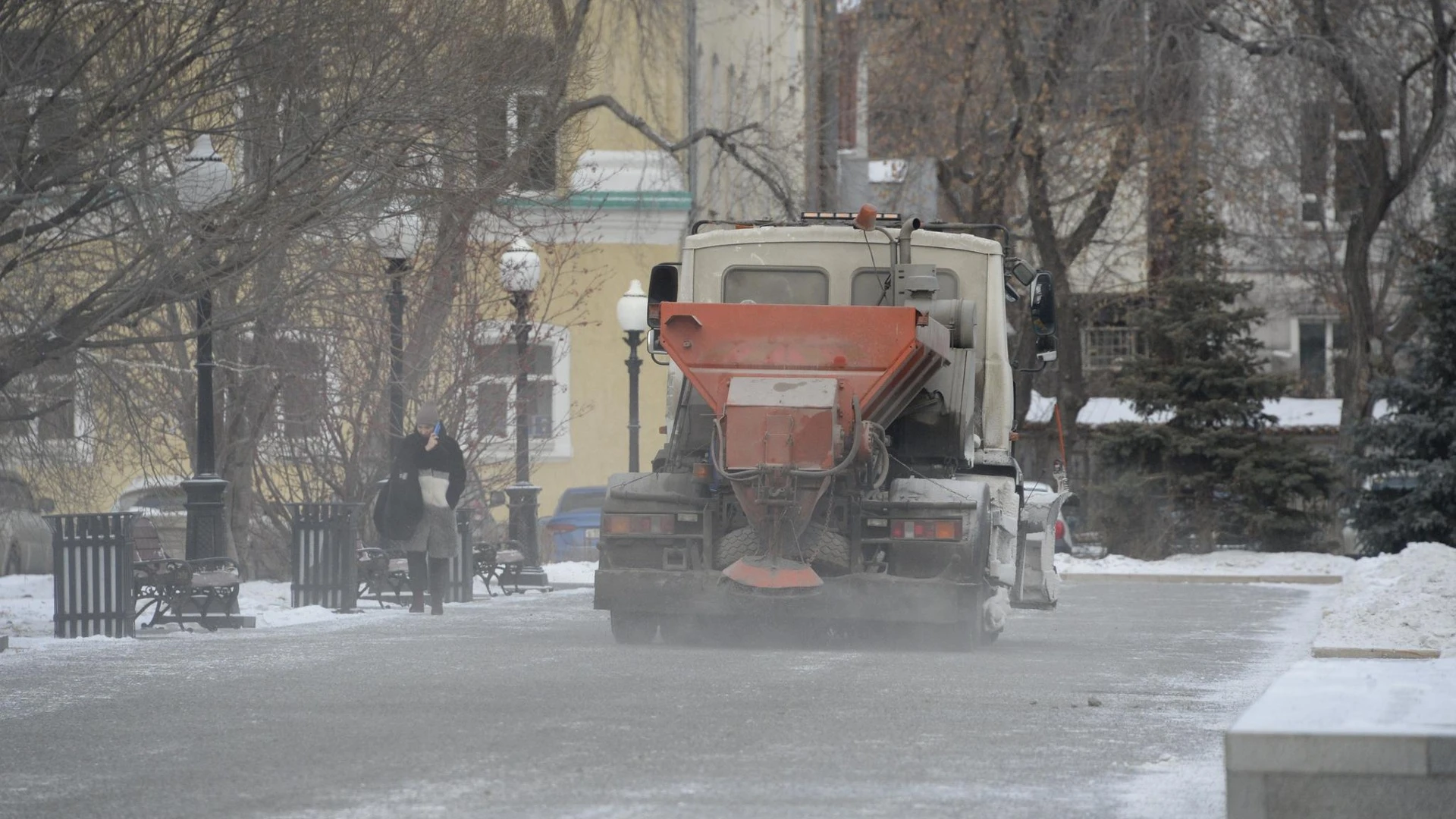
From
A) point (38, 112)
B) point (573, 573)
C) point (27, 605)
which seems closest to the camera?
point (38, 112)

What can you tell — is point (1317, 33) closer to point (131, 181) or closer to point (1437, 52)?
point (1437, 52)

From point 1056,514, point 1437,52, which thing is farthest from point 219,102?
point 1437,52

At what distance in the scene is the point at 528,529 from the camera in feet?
79.6

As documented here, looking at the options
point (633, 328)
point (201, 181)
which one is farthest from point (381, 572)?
point (633, 328)

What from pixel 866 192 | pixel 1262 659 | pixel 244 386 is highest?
pixel 866 192

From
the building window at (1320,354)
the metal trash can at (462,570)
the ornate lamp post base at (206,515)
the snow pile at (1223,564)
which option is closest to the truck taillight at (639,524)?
the ornate lamp post base at (206,515)

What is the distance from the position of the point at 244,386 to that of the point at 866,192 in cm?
2418

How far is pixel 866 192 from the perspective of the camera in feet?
148

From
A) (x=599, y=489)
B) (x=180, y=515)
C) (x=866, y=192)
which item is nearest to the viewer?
(x=180, y=515)

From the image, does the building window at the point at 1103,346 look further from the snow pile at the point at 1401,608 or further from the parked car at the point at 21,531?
the snow pile at the point at 1401,608

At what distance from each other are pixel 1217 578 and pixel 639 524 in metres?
15.4

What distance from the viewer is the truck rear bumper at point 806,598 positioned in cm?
1484

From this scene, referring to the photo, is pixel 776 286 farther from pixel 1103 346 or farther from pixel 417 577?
pixel 1103 346

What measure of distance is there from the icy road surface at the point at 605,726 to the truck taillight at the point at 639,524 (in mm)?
829
